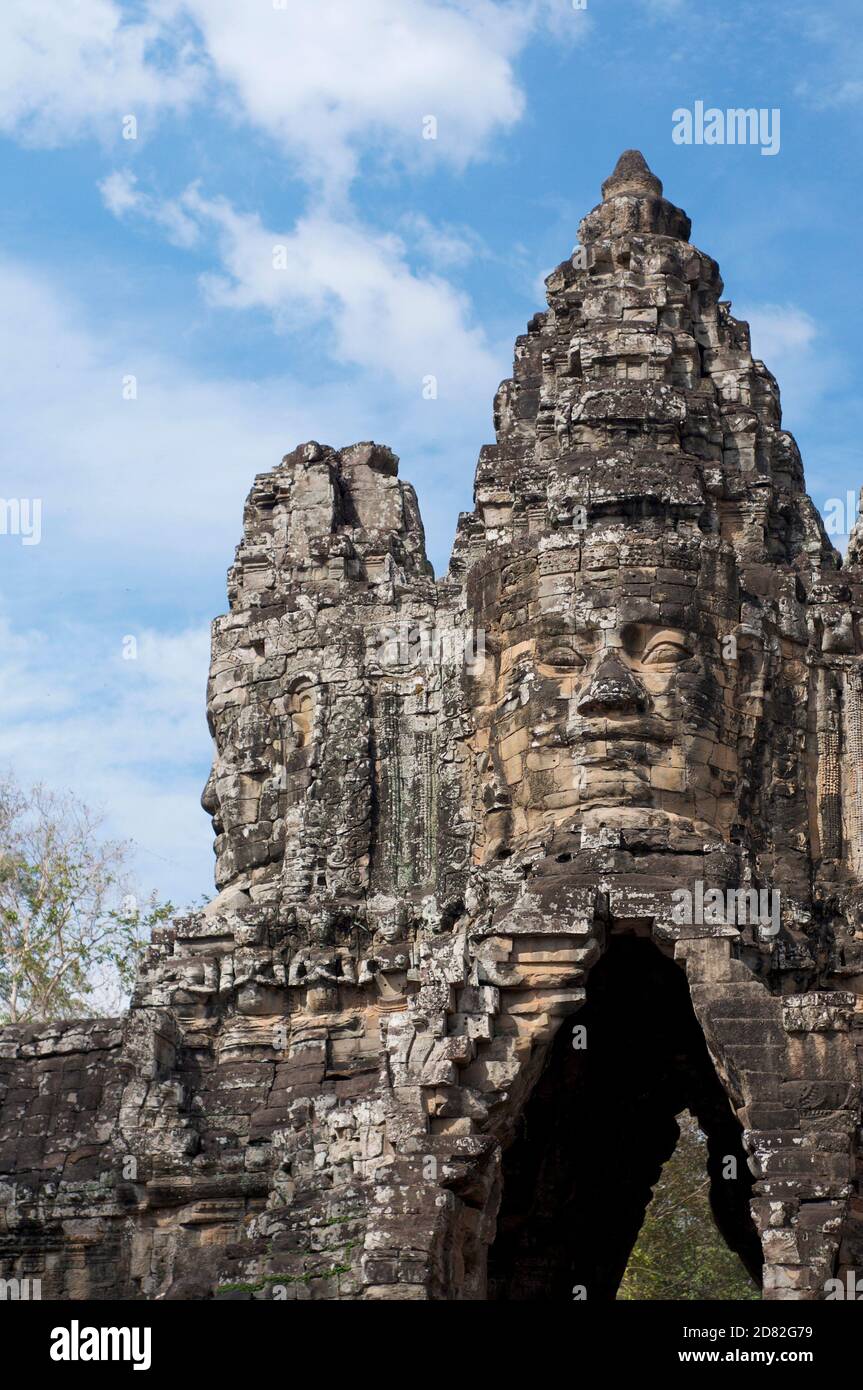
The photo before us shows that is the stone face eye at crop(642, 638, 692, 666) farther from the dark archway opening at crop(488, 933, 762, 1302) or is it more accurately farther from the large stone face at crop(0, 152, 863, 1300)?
the dark archway opening at crop(488, 933, 762, 1302)

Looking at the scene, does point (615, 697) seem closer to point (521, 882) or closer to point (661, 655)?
point (661, 655)

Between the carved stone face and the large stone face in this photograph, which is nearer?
the large stone face

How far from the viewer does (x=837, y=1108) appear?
23.0 metres

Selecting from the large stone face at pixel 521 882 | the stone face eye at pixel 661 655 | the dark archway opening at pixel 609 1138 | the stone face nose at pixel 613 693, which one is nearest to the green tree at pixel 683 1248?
the dark archway opening at pixel 609 1138

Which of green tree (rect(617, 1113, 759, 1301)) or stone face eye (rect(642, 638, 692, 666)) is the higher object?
stone face eye (rect(642, 638, 692, 666))

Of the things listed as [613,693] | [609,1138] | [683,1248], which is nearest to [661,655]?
[613,693]

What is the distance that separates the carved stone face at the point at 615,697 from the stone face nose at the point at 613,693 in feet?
0.04

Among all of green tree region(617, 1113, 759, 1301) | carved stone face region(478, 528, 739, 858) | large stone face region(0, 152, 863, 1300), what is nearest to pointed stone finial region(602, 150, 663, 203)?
large stone face region(0, 152, 863, 1300)

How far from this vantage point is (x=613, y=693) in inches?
1000

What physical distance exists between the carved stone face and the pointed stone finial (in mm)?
5377

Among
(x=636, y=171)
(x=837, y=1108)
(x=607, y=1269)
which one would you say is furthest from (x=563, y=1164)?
(x=636, y=171)

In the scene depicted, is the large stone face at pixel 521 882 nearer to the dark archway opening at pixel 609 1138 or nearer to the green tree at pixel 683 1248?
the dark archway opening at pixel 609 1138

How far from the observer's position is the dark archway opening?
28.3 metres

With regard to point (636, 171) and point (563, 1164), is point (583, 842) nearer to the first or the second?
point (563, 1164)
